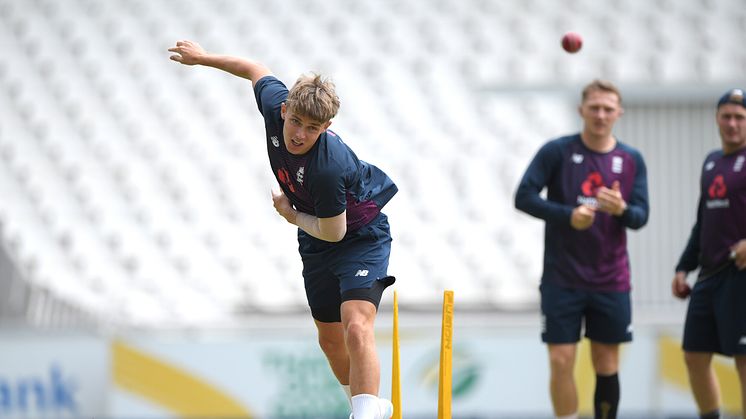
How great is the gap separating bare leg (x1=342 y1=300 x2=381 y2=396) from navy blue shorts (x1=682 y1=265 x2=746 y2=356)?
1.91 meters

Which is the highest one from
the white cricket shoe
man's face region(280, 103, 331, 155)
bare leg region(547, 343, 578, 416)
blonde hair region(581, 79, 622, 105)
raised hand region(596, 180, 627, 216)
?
blonde hair region(581, 79, 622, 105)

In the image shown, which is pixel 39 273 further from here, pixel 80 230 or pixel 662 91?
pixel 662 91

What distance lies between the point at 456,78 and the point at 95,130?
4053 mm

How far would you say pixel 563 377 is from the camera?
5449mm

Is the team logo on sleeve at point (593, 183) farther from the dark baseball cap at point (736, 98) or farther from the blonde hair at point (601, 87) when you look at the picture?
the dark baseball cap at point (736, 98)

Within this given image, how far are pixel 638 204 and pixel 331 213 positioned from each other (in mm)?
2006

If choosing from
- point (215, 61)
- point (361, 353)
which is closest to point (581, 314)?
point (361, 353)

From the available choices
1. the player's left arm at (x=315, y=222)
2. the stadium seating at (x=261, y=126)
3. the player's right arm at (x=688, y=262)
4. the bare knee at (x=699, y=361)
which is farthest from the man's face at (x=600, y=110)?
the stadium seating at (x=261, y=126)

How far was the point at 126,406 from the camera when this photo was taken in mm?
8695

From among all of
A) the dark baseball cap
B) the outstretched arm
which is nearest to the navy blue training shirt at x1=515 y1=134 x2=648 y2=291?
the dark baseball cap

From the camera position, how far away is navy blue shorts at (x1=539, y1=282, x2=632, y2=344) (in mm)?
5469

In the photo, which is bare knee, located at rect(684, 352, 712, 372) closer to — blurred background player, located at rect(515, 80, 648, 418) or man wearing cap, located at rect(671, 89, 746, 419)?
man wearing cap, located at rect(671, 89, 746, 419)

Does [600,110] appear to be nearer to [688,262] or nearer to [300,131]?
[688,262]

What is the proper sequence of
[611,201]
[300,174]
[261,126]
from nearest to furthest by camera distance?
1. [300,174]
2. [611,201]
3. [261,126]
